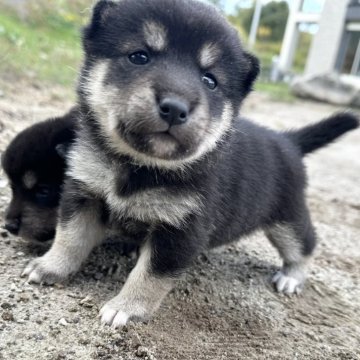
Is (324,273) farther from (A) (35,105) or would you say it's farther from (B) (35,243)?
(A) (35,105)

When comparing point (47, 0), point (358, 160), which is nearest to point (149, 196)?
point (358, 160)

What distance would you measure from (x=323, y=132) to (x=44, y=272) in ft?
9.42

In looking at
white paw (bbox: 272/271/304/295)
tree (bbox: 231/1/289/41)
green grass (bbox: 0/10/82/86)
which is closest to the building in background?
green grass (bbox: 0/10/82/86)

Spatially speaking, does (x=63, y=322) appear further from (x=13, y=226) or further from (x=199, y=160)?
(x=199, y=160)

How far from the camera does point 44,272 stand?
3.49 metres

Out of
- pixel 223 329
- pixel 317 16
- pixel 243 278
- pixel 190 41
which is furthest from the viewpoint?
pixel 317 16

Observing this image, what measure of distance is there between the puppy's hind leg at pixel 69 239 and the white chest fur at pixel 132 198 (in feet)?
0.52

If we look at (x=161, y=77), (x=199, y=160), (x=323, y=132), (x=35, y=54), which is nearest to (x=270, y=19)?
(x=35, y=54)

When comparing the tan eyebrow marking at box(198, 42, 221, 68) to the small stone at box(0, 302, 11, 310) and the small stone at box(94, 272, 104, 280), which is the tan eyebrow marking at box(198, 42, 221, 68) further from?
the small stone at box(0, 302, 11, 310)

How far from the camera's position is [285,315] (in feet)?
12.7

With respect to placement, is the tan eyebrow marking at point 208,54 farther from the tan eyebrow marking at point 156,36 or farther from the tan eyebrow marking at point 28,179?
the tan eyebrow marking at point 28,179

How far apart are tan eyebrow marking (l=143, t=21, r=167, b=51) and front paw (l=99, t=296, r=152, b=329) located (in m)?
1.65

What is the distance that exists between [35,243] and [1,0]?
13.8 metres

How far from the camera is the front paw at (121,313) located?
3164 millimetres
